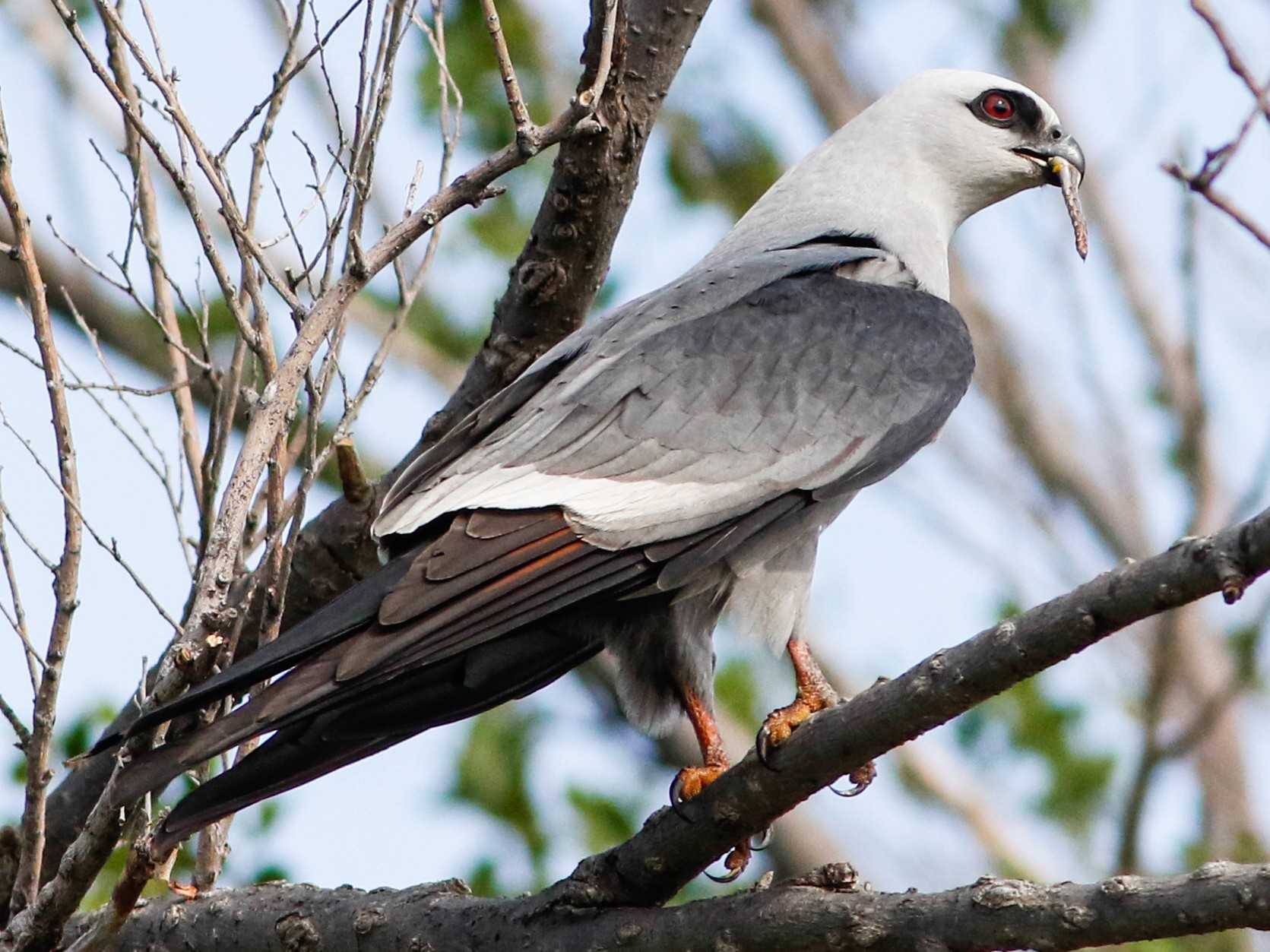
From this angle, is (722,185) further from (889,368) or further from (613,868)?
(613,868)

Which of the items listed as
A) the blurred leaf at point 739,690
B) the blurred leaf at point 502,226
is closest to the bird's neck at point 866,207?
the blurred leaf at point 502,226

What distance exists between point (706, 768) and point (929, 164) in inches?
94.2

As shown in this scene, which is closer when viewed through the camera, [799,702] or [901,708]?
[901,708]

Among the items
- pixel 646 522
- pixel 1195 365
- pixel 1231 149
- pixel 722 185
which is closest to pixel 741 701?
pixel 1195 365

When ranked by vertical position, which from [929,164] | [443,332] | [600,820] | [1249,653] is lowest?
[1249,653]

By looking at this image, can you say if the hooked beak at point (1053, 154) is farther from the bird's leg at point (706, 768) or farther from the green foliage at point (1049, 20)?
the green foliage at point (1049, 20)

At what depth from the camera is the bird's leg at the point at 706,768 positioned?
3486 millimetres

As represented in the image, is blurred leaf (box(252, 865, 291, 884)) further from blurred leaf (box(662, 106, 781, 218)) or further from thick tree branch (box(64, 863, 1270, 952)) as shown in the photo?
blurred leaf (box(662, 106, 781, 218))

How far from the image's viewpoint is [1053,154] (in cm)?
504

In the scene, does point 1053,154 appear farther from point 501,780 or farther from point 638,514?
point 501,780

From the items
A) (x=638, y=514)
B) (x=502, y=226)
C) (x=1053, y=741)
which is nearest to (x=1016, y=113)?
(x=638, y=514)

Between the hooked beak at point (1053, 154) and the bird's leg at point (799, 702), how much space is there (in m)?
2.13

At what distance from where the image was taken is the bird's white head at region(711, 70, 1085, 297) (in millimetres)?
4855

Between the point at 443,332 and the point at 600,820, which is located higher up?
the point at 443,332
